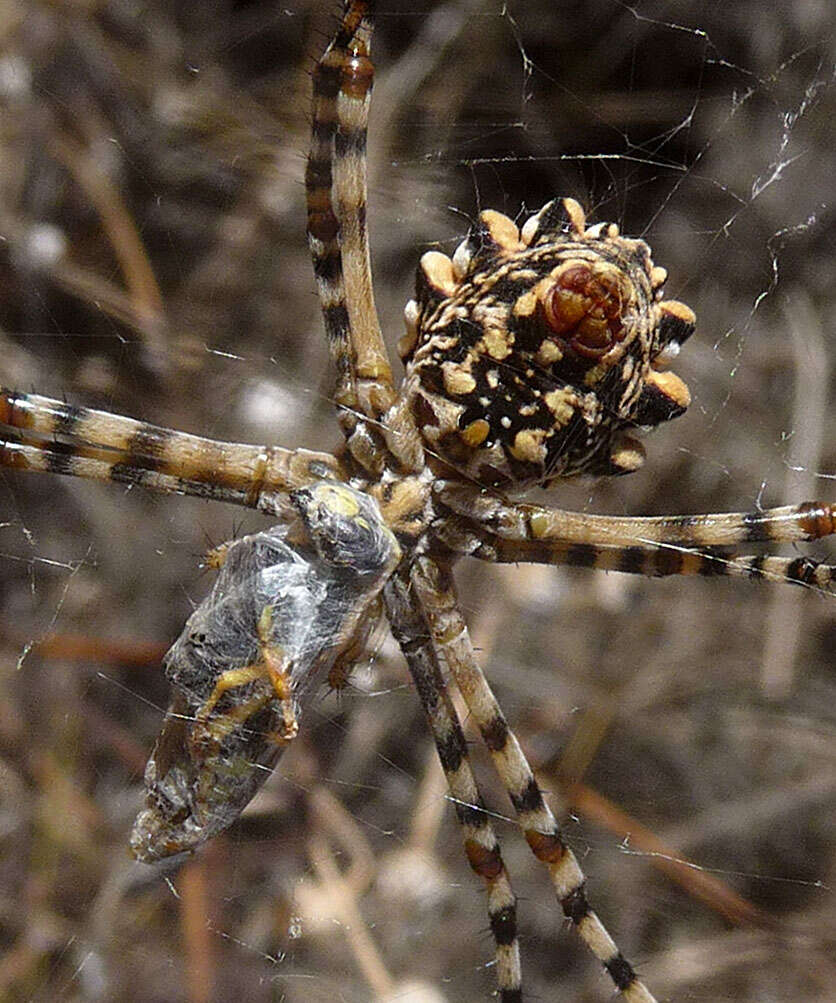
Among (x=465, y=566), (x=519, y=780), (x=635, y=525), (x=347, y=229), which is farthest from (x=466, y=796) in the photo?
(x=347, y=229)

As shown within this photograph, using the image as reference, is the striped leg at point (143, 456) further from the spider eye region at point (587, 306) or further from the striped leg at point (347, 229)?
the spider eye region at point (587, 306)

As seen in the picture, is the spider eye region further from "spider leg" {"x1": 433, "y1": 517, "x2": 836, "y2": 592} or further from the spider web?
the spider web

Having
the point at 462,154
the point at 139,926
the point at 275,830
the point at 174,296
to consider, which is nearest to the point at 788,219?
the point at 462,154

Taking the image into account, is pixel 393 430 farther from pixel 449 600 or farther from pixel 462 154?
pixel 462 154

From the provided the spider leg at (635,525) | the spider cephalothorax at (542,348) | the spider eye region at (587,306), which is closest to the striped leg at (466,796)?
the spider leg at (635,525)

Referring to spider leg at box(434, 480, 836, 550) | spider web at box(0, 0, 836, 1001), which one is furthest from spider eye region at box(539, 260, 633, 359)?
spider web at box(0, 0, 836, 1001)

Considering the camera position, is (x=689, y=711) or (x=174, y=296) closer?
(x=174, y=296)
